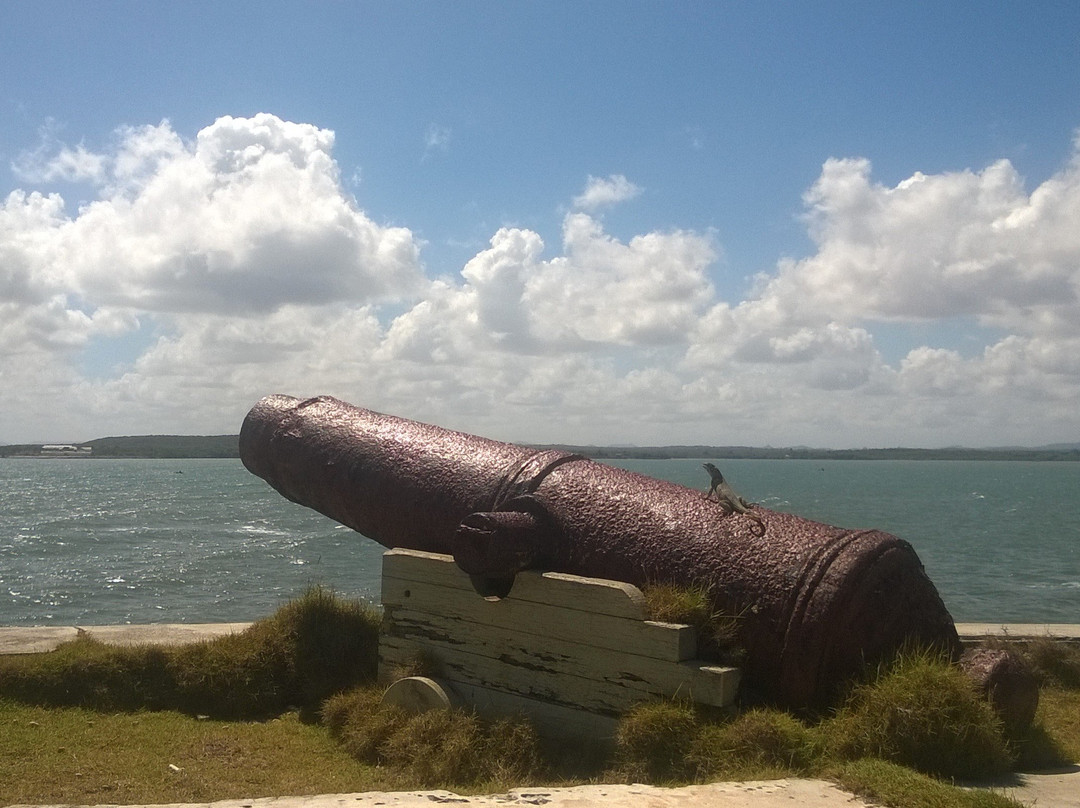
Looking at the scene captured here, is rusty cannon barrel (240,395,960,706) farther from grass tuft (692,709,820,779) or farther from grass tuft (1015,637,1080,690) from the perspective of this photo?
grass tuft (1015,637,1080,690)

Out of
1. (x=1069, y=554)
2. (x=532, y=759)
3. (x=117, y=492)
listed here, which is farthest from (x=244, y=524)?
(x=532, y=759)

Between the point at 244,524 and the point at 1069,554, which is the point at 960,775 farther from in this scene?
the point at 244,524

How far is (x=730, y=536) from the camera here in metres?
5.53

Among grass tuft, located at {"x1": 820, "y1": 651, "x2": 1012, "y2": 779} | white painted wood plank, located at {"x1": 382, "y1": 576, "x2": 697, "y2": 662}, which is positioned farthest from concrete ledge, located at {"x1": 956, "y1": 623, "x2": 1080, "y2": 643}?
white painted wood plank, located at {"x1": 382, "y1": 576, "x2": 697, "y2": 662}

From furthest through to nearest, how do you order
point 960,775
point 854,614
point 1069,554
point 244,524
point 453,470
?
point 244,524 < point 1069,554 < point 453,470 < point 854,614 < point 960,775

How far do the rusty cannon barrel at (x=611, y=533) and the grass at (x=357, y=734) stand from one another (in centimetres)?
25

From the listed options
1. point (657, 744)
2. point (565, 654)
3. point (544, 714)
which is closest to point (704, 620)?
point (657, 744)

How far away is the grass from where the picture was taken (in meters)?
4.71

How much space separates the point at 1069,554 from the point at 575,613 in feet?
113

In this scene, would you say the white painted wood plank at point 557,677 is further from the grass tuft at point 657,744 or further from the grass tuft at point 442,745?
the grass tuft at point 442,745

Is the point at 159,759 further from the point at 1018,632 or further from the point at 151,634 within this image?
the point at 1018,632

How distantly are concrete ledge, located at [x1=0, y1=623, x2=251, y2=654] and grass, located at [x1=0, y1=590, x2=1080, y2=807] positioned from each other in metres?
0.35

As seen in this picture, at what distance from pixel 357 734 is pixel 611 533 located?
5.73 ft

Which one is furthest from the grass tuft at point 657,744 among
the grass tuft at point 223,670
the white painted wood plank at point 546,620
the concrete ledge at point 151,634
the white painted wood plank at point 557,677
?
the concrete ledge at point 151,634
